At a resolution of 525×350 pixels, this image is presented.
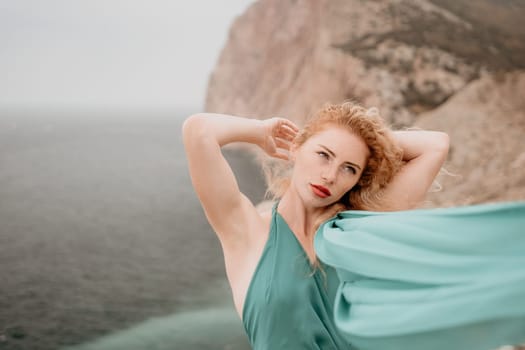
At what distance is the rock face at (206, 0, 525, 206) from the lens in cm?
704

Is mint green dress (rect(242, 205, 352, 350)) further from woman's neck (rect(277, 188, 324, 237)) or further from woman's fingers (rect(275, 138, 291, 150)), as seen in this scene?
woman's fingers (rect(275, 138, 291, 150))

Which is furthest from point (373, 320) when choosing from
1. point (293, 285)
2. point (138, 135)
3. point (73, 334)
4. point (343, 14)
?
point (138, 135)

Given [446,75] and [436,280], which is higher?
[436,280]

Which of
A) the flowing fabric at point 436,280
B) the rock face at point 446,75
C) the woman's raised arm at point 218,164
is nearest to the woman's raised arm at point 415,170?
the flowing fabric at point 436,280

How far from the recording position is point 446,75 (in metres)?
8.00

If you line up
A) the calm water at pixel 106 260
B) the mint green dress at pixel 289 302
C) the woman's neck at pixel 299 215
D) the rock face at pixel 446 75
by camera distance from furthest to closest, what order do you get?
the rock face at pixel 446 75 → the calm water at pixel 106 260 → the woman's neck at pixel 299 215 → the mint green dress at pixel 289 302

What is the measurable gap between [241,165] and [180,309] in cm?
597

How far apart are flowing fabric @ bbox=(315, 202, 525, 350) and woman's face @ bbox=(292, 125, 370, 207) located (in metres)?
0.15

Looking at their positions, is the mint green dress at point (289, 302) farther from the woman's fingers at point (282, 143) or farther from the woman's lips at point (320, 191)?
the woman's fingers at point (282, 143)

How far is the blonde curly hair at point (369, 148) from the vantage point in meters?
1.14

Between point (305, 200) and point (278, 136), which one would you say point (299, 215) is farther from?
point (278, 136)

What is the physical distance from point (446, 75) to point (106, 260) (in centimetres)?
652

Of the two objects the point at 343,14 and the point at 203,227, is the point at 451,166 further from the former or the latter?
the point at 203,227

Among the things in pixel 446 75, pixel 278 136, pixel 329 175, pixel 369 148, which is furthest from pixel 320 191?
pixel 446 75
